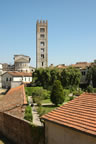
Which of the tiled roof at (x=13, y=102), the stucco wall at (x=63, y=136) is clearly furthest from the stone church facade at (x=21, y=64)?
the stucco wall at (x=63, y=136)

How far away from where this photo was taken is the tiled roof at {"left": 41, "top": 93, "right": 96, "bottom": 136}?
21.0 feet

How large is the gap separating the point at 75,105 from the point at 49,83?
2931 cm

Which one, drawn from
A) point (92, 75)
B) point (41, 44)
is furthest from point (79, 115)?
point (41, 44)

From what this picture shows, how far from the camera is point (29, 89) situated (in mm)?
35281

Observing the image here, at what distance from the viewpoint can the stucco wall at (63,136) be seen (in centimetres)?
636

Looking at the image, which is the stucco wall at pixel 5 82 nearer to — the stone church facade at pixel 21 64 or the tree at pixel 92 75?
the stone church facade at pixel 21 64

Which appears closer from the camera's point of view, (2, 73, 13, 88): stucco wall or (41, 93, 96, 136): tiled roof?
(41, 93, 96, 136): tiled roof

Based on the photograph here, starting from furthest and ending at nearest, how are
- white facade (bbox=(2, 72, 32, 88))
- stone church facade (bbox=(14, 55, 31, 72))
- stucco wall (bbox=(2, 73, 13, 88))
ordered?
stone church facade (bbox=(14, 55, 31, 72)), stucco wall (bbox=(2, 73, 13, 88)), white facade (bbox=(2, 72, 32, 88))

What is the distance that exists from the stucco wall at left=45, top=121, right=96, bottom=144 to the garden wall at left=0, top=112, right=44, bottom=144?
92 cm

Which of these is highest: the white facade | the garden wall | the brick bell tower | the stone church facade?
the brick bell tower

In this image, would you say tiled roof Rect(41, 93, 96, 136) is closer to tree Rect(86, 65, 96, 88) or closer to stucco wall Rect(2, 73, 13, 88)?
tree Rect(86, 65, 96, 88)

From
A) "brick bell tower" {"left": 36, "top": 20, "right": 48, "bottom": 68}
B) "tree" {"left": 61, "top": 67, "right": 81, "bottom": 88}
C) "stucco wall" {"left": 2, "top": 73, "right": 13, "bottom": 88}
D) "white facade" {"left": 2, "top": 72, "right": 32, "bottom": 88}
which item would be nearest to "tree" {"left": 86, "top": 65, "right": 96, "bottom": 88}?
"tree" {"left": 61, "top": 67, "right": 81, "bottom": 88}

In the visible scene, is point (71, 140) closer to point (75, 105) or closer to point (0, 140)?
point (75, 105)

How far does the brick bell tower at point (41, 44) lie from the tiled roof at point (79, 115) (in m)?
52.2
